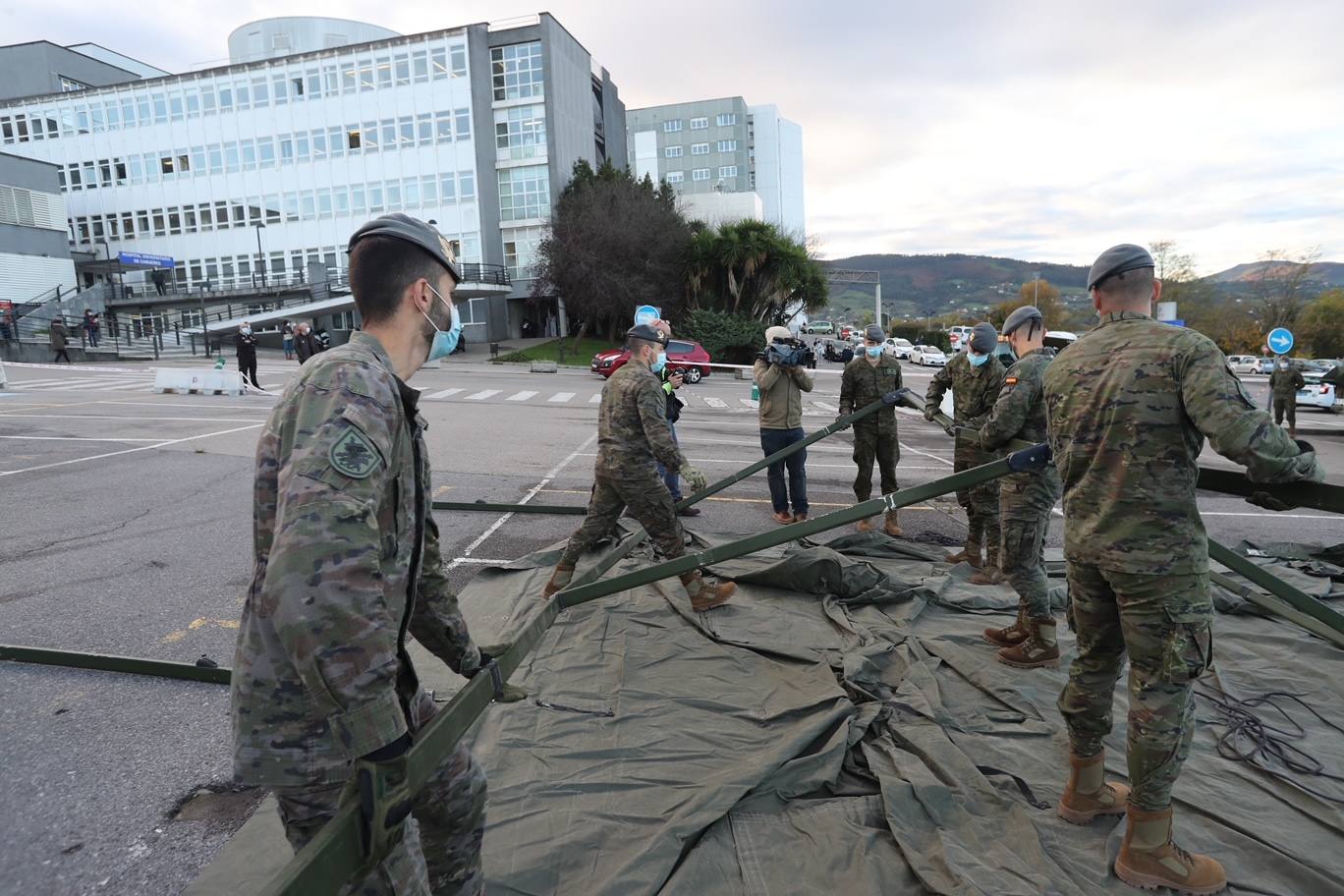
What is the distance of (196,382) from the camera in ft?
64.2

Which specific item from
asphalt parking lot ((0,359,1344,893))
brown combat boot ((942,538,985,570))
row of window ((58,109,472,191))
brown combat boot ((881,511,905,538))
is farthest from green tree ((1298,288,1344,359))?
brown combat boot ((942,538,985,570))

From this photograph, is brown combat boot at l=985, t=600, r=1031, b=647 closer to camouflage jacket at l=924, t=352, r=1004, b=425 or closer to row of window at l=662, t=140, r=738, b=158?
camouflage jacket at l=924, t=352, r=1004, b=425

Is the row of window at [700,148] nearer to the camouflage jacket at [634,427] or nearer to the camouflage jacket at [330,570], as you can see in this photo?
the camouflage jacket at [634,427]

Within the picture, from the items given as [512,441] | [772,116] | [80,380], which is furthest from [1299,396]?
[772,116]

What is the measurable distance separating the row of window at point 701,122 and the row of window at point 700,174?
17.1 ft

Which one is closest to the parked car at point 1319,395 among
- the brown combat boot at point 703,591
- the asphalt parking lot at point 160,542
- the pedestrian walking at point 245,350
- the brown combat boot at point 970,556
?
the asphalt parking lot at point 160,542

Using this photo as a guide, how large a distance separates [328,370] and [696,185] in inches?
4008

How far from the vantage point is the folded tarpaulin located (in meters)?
2.75

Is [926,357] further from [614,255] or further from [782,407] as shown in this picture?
[782,407]

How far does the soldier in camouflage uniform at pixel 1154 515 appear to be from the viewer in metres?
2.57

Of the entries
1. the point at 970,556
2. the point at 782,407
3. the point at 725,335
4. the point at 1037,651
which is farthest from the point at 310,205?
the point at 1037,651

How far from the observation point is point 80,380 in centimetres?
2266

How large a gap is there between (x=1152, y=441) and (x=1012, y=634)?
2.34 metres

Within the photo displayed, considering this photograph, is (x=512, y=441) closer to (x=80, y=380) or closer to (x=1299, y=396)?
(x=80, y=380)
